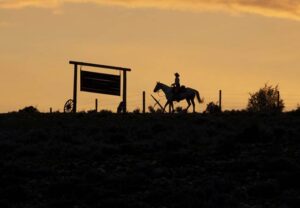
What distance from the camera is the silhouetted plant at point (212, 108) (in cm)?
5550

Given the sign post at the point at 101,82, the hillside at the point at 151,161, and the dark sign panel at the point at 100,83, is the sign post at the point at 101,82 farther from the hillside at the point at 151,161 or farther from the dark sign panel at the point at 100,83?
the hillside at the point at 151,161

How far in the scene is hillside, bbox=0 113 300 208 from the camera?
29.3 m

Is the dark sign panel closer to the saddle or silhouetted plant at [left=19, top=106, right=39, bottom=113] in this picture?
silhouetted plant at [left=19, top=106, right=39, bottom=113]

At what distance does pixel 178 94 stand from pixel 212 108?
2.07 m

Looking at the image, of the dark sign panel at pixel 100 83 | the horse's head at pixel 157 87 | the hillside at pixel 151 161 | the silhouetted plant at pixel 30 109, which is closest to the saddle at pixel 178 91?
the horse's head at pixel 157 87

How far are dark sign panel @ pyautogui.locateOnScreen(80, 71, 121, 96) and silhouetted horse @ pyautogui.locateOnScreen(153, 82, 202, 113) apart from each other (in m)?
3.73

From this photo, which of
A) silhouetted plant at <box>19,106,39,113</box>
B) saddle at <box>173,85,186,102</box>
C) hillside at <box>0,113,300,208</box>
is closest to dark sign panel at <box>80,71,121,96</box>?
silhouetted plant at <box>19,106,39,113</box>

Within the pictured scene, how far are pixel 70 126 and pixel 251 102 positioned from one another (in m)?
33.9

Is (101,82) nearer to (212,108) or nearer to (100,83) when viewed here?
(100,83)

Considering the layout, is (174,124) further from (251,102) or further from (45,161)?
(251,102)

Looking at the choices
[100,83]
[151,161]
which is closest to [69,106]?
[100,83]

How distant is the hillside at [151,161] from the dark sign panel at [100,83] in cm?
664

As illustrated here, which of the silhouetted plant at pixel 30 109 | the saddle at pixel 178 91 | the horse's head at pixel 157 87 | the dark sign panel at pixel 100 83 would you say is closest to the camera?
the dark sign panel at pixel 100 83

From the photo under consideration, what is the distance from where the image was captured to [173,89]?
57125mm
